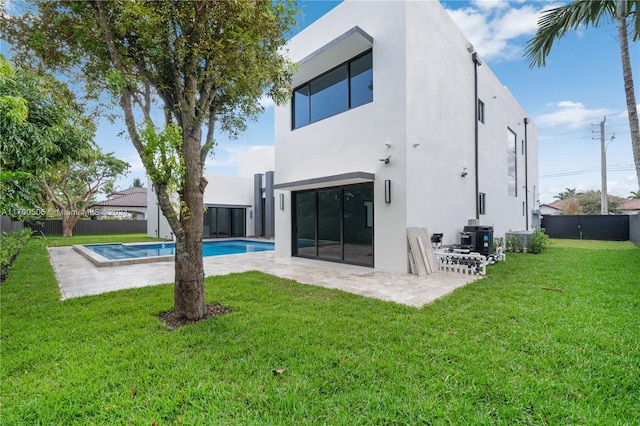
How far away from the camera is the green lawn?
2.37 metres

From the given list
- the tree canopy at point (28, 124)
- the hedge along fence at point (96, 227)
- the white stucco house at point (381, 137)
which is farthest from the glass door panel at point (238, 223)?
the tree canopy at point (28, 124)

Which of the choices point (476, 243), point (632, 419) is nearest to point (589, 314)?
point (632, 419)

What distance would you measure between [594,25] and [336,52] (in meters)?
6.08

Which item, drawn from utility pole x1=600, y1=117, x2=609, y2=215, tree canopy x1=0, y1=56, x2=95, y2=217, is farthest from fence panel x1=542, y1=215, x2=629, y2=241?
tree canopy x1=0, y1=56, x2=95, y2=217

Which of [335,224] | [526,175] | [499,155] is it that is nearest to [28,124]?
[335,224]

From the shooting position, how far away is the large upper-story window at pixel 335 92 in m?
9.19

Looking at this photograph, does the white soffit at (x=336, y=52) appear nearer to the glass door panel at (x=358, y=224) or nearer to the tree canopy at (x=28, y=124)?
the glass door panel at (x=358, y=224)

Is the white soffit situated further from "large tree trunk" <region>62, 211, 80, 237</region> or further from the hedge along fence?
the hedge along fence

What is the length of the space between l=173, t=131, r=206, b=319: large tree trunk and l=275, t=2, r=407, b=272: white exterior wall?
17.7 ft

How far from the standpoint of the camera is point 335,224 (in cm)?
984

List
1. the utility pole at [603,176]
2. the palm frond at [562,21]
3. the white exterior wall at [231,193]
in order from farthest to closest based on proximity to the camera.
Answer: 1. the utility pole at [603,176]
2. the white exterior wall at [231,193]
3. the palm frond at [562,21]

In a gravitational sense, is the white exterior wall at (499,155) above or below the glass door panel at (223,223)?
above

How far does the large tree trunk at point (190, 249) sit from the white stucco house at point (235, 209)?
55.7ft

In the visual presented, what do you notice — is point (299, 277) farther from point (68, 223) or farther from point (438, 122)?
point (68, 223)
